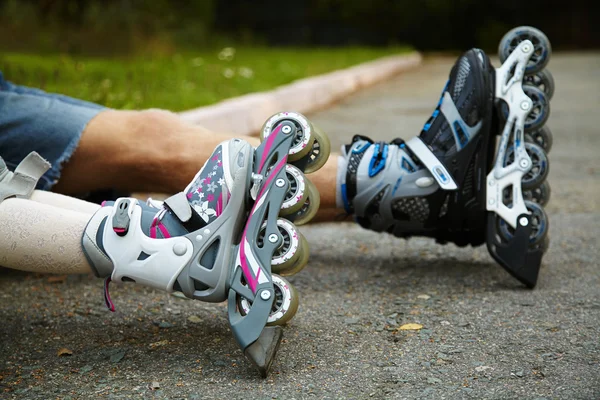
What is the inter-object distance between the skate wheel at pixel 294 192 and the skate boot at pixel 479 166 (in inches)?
16.2

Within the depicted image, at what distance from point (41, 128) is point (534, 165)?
3.59 ft

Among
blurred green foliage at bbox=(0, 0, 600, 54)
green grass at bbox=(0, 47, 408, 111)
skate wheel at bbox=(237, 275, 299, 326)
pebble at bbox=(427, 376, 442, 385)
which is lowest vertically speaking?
blurred green foliage at bbox=(0, 0, 600, 54)

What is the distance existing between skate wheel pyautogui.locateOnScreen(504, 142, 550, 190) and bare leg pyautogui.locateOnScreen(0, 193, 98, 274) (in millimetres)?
927

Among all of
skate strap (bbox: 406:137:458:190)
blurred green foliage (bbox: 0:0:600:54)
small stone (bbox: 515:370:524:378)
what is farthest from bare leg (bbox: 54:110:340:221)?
blurred green foliage (bbox: 0:0:600:54)

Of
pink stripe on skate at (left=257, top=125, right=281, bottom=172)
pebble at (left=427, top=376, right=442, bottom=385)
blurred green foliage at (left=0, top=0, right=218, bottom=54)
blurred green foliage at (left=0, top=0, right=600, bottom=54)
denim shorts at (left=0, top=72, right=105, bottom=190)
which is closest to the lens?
pebble at (left=427, top=376, right=442, bottom=385)

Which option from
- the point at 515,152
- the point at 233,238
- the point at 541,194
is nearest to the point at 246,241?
the point at 233,238

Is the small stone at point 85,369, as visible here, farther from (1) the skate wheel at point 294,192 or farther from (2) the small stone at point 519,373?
(2) the small stone at point 519,373

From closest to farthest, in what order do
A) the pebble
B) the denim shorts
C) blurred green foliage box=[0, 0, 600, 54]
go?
the pebble → the denim shorts → blurred green foliage box=[0, 0, 600, 54]

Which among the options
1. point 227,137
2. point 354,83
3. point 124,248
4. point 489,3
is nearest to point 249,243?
point 124,248

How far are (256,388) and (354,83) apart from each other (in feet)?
18.0

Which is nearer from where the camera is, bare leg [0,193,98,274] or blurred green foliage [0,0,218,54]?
bare leg [0,193,98,274]

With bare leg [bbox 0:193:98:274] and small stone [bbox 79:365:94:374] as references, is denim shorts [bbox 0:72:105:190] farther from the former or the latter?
small stone [bbox 79:365:94:374]

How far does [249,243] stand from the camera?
127 centimetres

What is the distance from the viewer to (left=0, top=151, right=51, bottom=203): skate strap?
4.45 ft
